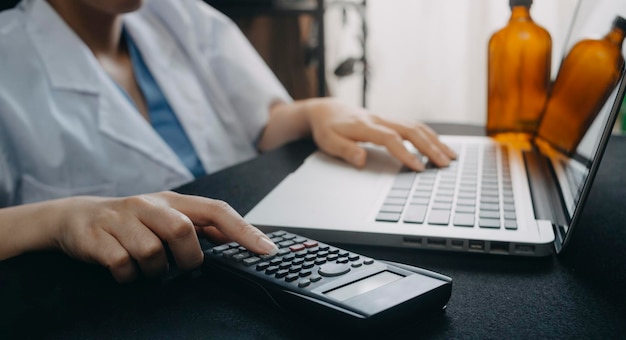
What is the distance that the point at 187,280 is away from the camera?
15.8 inches

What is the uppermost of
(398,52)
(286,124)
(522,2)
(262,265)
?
(522,2)

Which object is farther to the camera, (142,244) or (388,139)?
(388,139)

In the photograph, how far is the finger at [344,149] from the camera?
0.66m

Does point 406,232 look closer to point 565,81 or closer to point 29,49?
point 565,81

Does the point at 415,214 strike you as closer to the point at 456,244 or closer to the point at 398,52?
the point at 456,244

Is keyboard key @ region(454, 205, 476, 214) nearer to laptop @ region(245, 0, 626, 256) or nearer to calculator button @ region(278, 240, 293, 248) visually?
laptop @ region(245, 0, 626, 256)

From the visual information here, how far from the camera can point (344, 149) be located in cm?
70

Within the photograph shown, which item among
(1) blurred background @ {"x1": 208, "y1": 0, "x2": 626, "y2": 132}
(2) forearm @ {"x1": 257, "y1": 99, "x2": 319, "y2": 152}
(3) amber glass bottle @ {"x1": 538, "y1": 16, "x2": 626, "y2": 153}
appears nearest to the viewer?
(3) amber glass bottle @ {"x1": 538, "y1": 16, "x2": 626, "y2": 153}

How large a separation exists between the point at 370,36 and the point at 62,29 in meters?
1.34

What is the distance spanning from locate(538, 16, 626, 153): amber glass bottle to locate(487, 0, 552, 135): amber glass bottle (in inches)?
1.2

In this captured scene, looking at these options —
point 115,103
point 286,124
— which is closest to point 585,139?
point 286,124

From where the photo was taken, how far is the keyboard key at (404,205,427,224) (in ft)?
1.51

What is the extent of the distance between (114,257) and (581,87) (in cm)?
55

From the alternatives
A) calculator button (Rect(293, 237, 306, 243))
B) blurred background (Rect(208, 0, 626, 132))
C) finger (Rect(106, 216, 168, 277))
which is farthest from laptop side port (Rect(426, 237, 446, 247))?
blurred background (Rect(208, 0, 626, 132))
